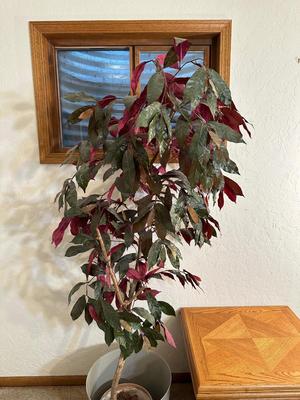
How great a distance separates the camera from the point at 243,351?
1.27 meters

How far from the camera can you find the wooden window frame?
1272mm

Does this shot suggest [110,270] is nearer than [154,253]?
No

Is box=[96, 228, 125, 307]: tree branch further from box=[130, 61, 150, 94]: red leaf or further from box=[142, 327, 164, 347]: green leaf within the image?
box=[130, 61, 150, 94]: red leaf

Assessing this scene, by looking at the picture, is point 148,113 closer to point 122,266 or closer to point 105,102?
point 105,102

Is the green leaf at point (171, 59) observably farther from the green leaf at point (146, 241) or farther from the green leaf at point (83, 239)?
the green leaf at point (83, 239)

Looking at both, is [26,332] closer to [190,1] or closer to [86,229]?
[86,229]

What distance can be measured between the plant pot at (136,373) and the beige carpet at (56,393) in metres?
0.17

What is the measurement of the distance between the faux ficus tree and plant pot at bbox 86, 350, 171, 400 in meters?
0.31

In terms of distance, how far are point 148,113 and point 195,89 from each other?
123 mm

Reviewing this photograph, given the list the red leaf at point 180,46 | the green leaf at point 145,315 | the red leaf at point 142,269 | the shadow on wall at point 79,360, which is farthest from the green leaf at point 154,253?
the shadow on wall at point 79,360

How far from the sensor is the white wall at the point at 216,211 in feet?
4.21

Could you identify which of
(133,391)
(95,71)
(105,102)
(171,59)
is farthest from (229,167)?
(133,391)

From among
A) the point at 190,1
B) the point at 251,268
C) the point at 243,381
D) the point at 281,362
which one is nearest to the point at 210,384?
the point at 243,381

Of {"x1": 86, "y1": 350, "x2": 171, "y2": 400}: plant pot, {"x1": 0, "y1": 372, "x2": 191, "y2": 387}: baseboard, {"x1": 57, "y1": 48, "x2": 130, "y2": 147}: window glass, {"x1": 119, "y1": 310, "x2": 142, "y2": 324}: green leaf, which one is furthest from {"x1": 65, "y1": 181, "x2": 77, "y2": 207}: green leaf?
{"x1": 0, "y1": 372, "x2": 191, "y2": 387}: baseboard
